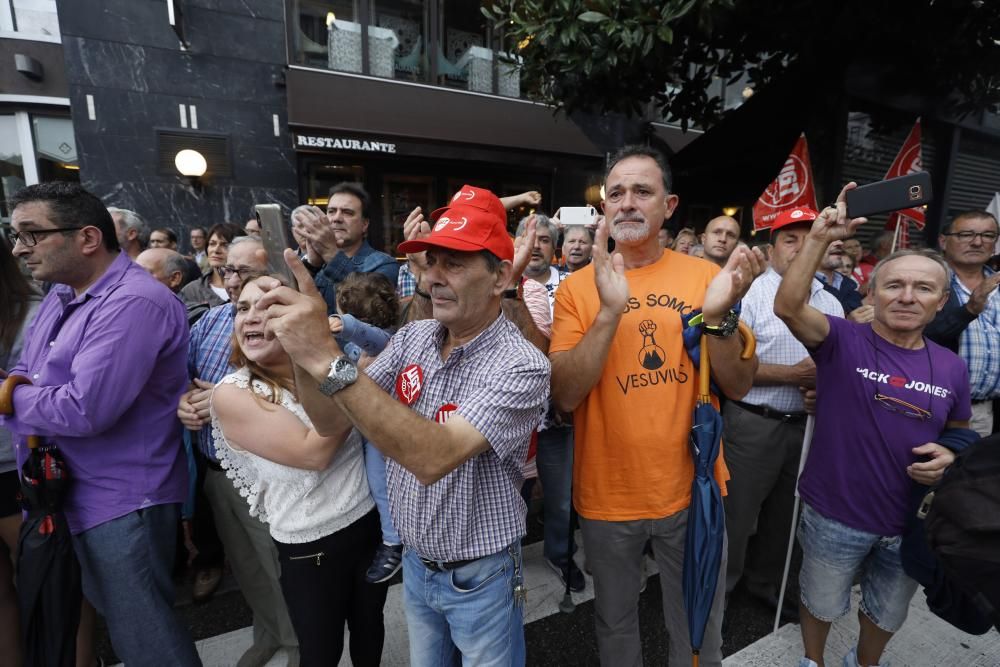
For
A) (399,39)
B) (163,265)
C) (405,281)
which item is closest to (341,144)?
(399,39)

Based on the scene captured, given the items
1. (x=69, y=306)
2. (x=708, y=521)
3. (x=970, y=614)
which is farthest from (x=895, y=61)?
(x=69, y=306)

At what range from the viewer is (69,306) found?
→ 1.94m

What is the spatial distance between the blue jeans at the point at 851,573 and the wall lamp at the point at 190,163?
861cm

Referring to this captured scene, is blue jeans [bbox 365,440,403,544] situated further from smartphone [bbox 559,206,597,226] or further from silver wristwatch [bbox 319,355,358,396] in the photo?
smartphone [bbox 559,206,597,226]

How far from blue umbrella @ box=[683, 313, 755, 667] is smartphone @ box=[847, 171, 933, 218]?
75 centimetres

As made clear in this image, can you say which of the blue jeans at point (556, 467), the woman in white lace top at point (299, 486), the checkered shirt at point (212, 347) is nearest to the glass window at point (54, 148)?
the checkered shirt at point (212, 347)

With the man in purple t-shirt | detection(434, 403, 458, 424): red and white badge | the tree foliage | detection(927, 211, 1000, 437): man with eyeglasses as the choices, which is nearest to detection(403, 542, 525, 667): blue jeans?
detection(434, 403, 458, 424): red and white badge

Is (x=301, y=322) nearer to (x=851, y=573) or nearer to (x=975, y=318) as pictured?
(x=851, y=573)

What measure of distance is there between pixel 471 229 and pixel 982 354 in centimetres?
327

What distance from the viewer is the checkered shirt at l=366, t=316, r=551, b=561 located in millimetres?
1437

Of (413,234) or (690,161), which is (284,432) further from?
(690,161)

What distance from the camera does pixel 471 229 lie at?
→ 1.47m

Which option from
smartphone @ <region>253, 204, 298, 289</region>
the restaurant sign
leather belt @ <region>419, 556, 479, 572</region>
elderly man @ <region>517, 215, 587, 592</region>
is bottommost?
elderly man @ <region>517, 215, 587, 592</region>

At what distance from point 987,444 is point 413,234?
1813 mm
